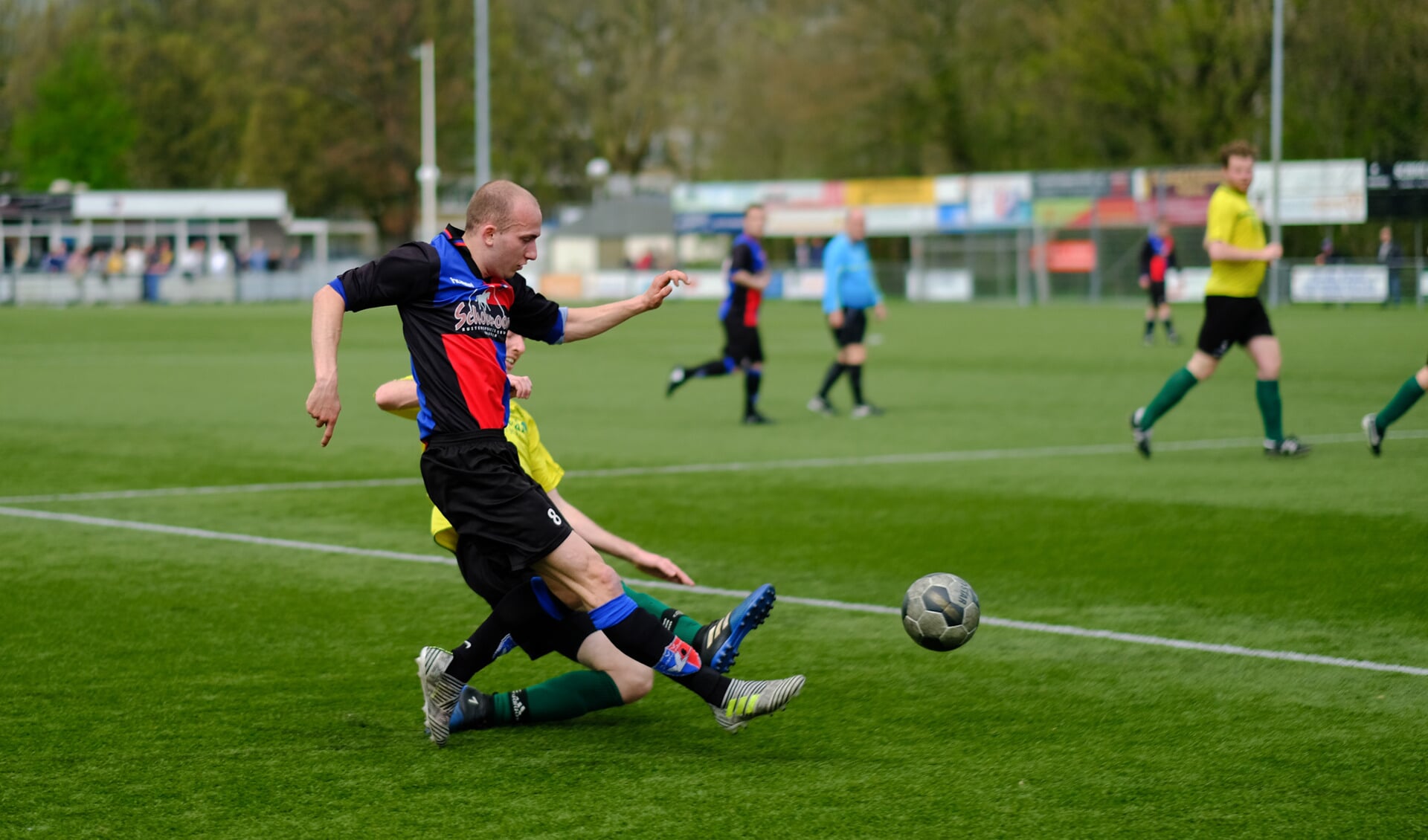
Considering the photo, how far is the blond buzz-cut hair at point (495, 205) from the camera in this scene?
194 inches

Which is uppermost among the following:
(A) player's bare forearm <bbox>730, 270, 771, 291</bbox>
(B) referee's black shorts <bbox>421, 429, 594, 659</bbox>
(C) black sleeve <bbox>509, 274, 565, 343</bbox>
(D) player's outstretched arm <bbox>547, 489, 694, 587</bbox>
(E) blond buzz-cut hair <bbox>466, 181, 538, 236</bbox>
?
(A) player's bare forearm <bbox>730, 270, 771, 291</bbox>

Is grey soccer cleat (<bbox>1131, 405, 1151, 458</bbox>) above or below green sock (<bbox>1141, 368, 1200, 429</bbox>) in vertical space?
below

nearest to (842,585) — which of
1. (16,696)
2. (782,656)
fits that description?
(782,656)

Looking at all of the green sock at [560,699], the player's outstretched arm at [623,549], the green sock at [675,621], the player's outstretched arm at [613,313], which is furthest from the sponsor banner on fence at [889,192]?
the green sock at [560,699]

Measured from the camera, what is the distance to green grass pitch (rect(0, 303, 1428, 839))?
179 inches

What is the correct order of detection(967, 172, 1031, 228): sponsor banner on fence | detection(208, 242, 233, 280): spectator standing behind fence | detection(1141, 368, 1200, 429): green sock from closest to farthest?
detection(1141, 368, 1200, 429): green sock → detection(967, 172, 1031, 228): sponsor banner on fence → detection(208, 242, 233, 280): spectator standing behind fence

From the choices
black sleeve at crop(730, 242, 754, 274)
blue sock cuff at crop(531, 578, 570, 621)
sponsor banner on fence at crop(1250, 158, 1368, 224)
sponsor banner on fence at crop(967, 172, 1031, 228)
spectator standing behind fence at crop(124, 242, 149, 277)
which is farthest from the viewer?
spectator standing behind fence at crop(124, 242, 149, 277)

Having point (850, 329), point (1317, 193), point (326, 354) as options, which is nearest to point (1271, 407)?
point (850, 329)

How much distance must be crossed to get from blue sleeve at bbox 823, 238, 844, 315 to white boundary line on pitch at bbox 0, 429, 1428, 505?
3.58 metres

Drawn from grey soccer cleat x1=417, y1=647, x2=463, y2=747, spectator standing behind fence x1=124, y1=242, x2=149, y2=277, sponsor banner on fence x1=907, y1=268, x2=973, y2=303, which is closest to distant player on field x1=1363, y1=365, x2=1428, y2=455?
grey soccer cleat x1=417, y1=647, x2=463, y2=747

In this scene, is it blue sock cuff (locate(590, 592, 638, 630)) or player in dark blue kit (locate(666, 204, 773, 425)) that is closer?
blue sock cuff (locate(590, 592, 638, 630))

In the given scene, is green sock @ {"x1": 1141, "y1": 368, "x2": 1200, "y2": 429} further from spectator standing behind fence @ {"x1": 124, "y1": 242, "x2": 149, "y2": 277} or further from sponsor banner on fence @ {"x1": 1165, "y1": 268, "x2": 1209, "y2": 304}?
spectator standing behind fence @ {"x1": 124, "y1": 242, "x2": 149, "y2": 277}

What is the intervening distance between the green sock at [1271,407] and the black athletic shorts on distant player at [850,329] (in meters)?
4.99

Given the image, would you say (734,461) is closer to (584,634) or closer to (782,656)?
(782,656)
